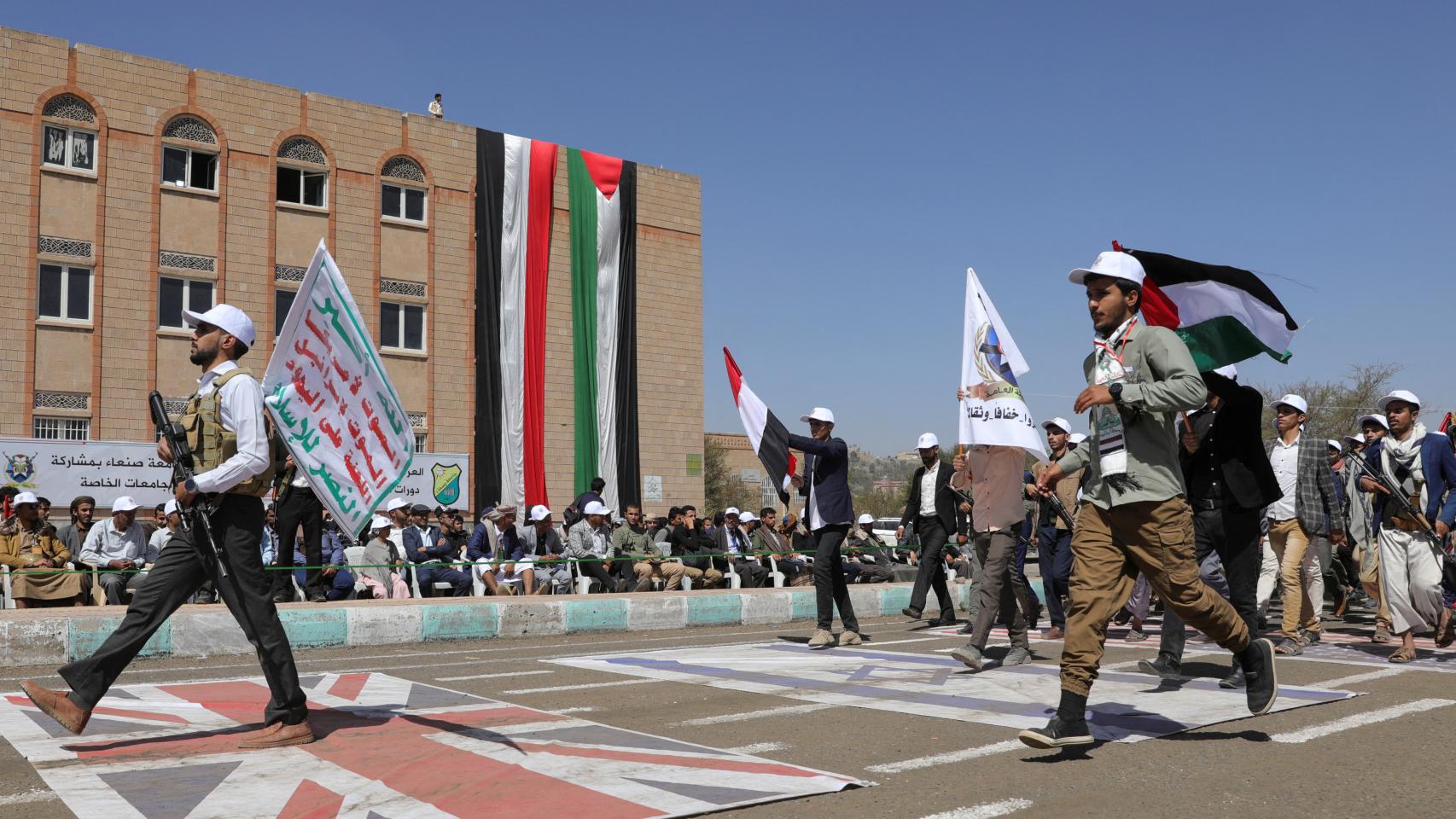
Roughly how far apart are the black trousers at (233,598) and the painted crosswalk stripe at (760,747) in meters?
1.96

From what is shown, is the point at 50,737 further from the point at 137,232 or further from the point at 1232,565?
the point at 137,232

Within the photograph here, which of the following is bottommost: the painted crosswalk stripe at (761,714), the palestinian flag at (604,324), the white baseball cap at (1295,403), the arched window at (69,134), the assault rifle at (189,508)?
the painted crosswalk stripe at (761,714)

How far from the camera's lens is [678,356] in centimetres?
3875

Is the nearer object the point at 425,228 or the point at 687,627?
the point at 687,627

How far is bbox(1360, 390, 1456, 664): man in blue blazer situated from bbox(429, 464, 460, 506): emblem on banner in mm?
23887

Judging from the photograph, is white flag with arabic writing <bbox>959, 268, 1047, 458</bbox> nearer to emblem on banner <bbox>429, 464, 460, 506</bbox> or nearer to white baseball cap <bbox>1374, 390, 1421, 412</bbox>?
white baseball cap <bbox>1374, 390, 1421, 412</bbox>

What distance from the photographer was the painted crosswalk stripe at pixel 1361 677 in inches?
299

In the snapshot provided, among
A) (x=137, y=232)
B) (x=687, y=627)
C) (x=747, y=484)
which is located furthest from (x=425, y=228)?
(x=747, y=484)

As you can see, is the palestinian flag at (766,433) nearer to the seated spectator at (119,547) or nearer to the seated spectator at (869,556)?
the seated spectator at (119,547)

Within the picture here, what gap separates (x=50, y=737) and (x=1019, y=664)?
6.02 meters

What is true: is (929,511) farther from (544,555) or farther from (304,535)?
(304,535)

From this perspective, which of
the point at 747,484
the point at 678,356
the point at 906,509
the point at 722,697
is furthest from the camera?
the point at 747,484

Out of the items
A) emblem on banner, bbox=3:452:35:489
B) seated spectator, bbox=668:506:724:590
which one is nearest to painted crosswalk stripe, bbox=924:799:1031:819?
seated spectator, bbox=668:506:724:590

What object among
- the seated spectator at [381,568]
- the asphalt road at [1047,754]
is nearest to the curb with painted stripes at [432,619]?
the asphalt road at [1047,754]
